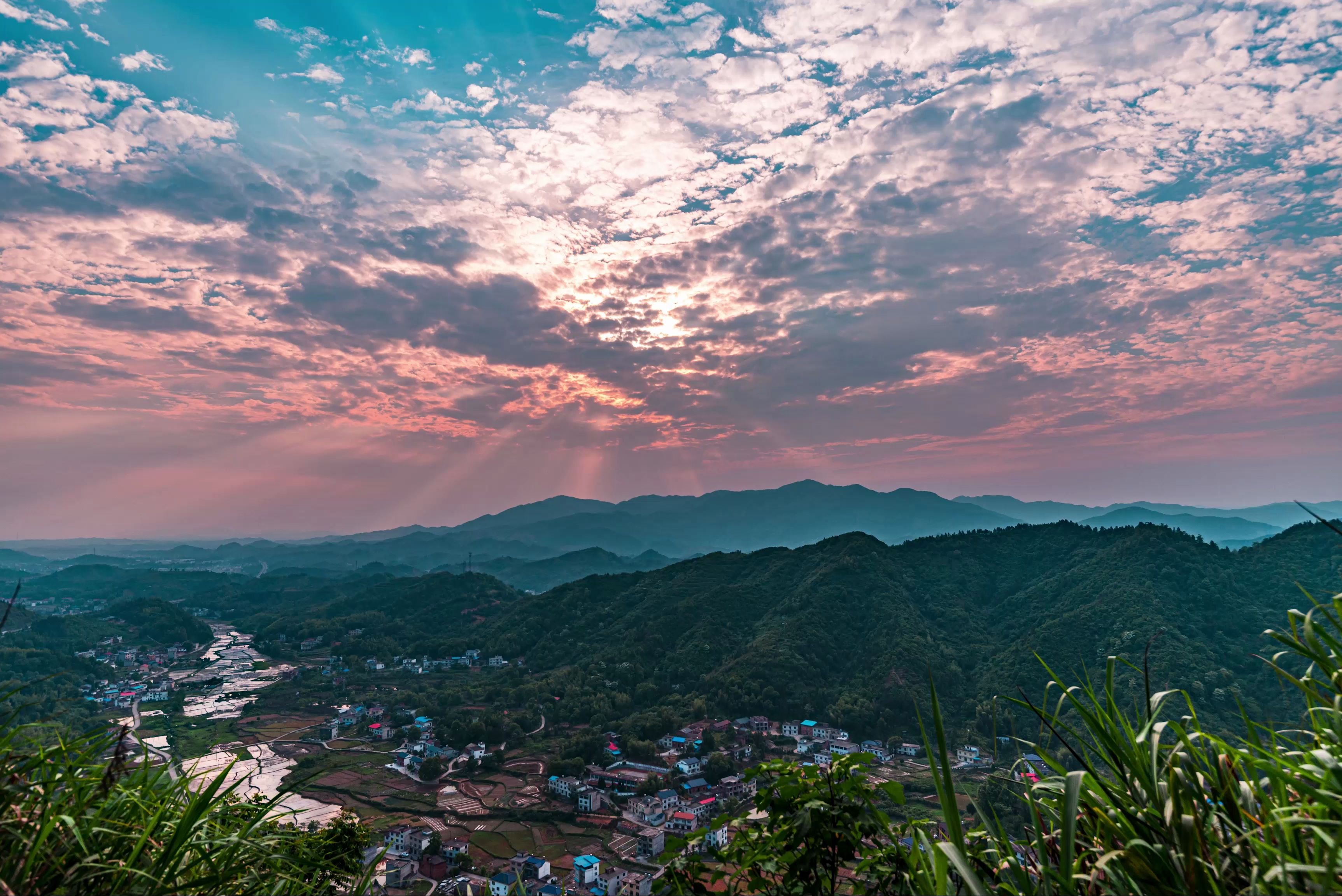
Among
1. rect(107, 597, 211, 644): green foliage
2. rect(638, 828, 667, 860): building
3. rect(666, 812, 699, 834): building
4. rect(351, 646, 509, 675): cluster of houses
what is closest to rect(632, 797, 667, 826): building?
rect(666, 812, 699, 834): building

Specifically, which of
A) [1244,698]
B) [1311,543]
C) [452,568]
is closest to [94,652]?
[452,568]

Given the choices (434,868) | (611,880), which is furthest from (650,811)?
(434,868)

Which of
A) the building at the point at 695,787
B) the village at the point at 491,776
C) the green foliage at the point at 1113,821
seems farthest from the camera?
the building at the point at 695,787

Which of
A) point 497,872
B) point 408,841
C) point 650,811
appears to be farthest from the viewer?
point 650,811

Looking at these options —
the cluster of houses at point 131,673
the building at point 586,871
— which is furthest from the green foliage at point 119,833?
the cluster of houses at point 131,673

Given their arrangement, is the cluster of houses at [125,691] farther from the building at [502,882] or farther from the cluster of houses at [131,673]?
the building at [502,882]

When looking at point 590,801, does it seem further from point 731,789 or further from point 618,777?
point 731,789

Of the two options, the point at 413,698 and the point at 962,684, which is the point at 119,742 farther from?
the point at 413,698
